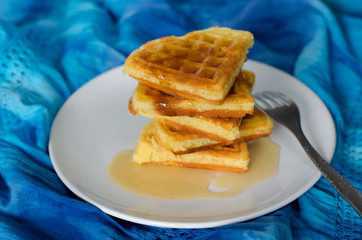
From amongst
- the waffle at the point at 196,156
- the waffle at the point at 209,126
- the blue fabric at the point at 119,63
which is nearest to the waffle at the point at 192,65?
the waffle at the point at 209,126

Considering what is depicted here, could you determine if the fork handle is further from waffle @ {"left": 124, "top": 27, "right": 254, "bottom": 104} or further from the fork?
waffle @ {"left": 124, "top": 27, "right": 254, "bottom": 104}

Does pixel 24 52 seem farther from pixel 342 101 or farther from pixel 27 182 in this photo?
pixel 342 101

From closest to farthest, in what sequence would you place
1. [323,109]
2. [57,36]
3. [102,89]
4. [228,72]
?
[228,72], [323,109], [102,89], [57,36]

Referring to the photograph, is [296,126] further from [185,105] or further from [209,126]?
[185,105]

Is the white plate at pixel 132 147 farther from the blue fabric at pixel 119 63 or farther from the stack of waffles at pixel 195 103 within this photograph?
the stack of waffles at pixel 195 103

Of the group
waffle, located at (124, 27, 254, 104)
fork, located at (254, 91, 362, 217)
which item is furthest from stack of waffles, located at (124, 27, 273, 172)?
fork, located at (254, 91, 362, 217)

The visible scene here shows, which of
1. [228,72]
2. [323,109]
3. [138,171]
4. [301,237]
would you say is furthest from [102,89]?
[301,237]

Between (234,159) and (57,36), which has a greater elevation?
(234,159)
